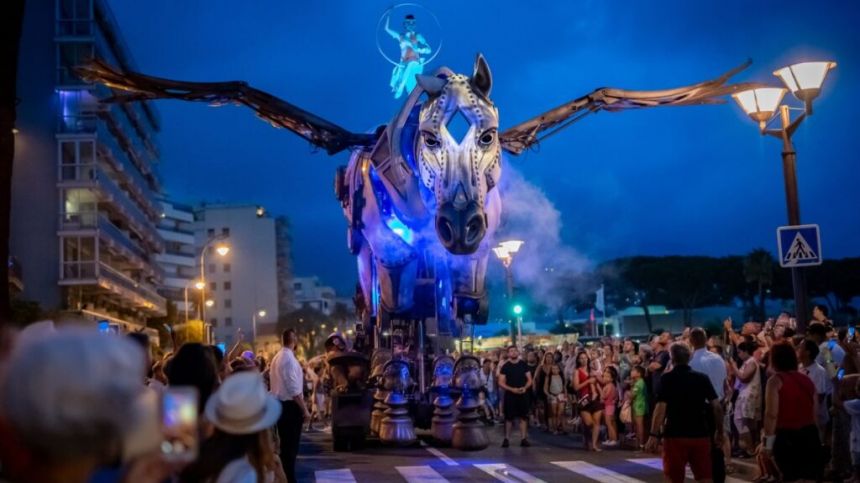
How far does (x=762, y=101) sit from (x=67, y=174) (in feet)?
154

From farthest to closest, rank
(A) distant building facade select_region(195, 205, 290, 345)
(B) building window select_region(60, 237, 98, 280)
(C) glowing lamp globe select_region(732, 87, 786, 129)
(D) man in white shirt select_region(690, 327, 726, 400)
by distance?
(A) distant building facade select_region(195, 205, 290, 345)
(B) building window select_region(60, 237, 98, 280)
(C) glowing lamp globe select_region(732, 87, 786, 129)
(D) man in white shirt select_region(690, 327, 726, 400)

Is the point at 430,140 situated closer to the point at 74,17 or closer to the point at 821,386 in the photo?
the point at 821,386

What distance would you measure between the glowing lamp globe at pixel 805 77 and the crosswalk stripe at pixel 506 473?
603cm

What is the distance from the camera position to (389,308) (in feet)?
51.1

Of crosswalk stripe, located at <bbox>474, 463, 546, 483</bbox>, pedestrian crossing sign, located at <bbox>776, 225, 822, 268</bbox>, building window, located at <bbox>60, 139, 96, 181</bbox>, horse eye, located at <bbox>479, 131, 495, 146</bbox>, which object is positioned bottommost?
crosswalk stripe, located at <bbox>474, 463, 546, 483</bbox>

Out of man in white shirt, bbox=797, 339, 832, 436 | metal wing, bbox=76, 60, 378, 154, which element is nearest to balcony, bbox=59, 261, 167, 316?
metal wing, bbox=76, 60, 378, 154

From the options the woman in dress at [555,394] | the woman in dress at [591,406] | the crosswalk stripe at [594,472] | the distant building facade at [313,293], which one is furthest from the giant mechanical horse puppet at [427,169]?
the distant building facade at [313,293]

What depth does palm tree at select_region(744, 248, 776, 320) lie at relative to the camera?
230 ft

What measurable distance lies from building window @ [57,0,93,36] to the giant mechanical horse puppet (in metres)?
44.6

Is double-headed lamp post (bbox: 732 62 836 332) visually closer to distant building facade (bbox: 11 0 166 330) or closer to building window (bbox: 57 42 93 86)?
distant building facade (bbox: 11 0 166 330)

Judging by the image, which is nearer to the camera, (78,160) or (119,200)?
(78,160)

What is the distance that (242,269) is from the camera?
122 m

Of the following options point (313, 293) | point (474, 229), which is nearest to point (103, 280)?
point (474, 229)

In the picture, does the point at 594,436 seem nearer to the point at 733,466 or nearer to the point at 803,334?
the point at 733,466
